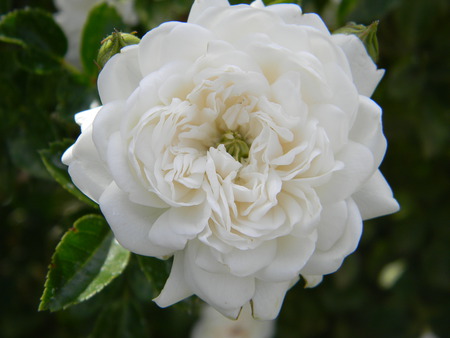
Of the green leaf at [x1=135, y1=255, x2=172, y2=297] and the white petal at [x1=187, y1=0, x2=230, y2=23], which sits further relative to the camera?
the green leaf at [x1=135, y1=255, x2=172, y2=297]

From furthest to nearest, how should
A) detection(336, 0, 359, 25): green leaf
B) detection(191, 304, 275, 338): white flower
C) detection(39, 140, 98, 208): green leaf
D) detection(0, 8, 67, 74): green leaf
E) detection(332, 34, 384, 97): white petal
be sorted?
detection(191, 304, 275, 338): white flower
detection(336, 0, 359, 25): green leaf
detection(0, 8, 67, 74): green leaf
detection(39, 140, 98, 208): green leaf
detection(332, 34, 384, 97): white petal

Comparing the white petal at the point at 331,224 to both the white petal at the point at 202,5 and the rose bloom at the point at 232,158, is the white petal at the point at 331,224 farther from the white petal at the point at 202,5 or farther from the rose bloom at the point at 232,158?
the white petal at the point at 202,5

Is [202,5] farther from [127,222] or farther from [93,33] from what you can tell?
[93,33]

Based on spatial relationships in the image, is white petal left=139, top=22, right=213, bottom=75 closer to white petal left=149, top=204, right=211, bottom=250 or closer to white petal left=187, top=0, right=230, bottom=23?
white petal left=187, top=0, right=230, bottom=23

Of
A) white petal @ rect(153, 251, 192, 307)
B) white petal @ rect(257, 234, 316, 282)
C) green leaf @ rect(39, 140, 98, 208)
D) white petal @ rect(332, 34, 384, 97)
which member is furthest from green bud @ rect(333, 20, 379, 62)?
green leaf @ rect(39, 140, 98, 208)

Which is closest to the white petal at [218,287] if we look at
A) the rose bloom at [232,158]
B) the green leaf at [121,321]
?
the rose bloom at [232,158]

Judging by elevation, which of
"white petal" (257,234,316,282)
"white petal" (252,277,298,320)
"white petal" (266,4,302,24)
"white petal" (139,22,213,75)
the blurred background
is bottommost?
the blurred background

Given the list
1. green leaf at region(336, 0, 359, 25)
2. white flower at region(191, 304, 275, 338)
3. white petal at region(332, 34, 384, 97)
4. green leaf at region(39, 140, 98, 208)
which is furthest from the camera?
white flower at region(191, 304, 275, 338)
